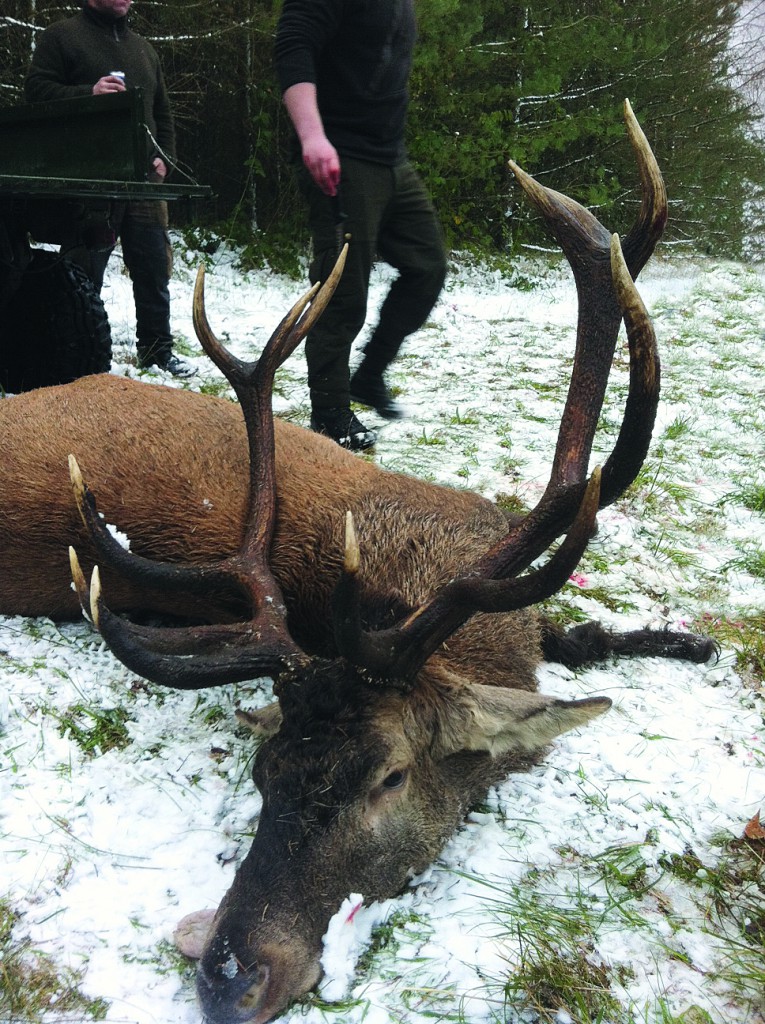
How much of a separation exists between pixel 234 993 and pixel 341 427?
11.2 ft

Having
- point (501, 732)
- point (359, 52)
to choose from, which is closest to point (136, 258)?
point (359, 52)

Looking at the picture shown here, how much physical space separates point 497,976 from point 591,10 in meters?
16.2

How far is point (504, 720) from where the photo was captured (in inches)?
88.5

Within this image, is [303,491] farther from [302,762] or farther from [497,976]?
[497,976]

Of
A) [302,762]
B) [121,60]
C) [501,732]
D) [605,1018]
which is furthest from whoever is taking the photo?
[121,60]

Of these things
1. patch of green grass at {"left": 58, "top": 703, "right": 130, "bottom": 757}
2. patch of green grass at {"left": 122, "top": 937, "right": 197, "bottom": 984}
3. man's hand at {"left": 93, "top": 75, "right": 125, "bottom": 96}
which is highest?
man's hand at {"left": 93, "top": 75, "right": 125, "bottom": 96}

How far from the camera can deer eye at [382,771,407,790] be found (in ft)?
6.98

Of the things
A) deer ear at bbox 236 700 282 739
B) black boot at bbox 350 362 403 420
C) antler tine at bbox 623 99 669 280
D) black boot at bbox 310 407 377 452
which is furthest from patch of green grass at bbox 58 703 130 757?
black boot at bbox 350 362 403 420

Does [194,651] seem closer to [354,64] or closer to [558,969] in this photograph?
[558,969]

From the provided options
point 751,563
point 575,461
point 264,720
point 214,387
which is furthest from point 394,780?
point 214,387

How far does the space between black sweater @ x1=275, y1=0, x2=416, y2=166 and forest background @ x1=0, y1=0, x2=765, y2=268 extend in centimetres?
656

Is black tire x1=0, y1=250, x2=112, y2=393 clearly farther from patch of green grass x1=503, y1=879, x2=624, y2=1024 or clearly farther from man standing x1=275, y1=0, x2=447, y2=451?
patch of green grass x1=503, y1=879, x2=624, y2=1024

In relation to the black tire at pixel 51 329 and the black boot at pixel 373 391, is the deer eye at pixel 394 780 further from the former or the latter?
the black tire at pixel 51 329

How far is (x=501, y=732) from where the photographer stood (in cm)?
227
